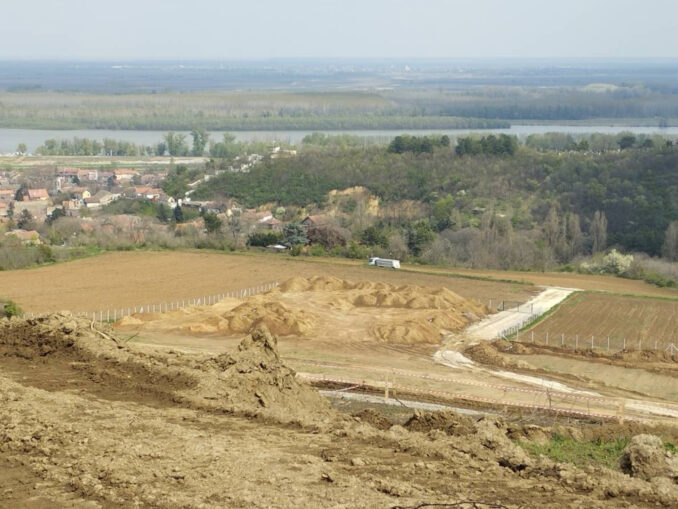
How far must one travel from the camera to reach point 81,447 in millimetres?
12625

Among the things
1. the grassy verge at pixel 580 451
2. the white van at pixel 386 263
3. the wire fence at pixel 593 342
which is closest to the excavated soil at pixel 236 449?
the grassy verge at pixel 580 451

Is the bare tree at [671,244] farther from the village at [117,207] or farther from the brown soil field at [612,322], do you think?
the village at [117,207]

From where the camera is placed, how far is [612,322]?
32969 mm

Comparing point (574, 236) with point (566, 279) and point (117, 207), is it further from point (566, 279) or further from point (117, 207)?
point (117, 207)

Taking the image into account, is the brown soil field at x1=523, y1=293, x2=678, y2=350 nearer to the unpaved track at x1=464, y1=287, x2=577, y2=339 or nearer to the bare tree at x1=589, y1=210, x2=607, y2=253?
the unpaved track at x1=464, y1=287, x2=577, y2=339

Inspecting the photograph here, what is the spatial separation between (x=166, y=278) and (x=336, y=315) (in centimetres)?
1090

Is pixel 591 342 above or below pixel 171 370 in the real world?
below

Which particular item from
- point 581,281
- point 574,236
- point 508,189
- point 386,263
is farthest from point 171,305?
point 508,189

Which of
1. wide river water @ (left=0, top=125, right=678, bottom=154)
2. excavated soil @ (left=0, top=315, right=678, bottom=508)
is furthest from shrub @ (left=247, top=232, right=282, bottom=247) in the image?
wide river water @ (left=0, top=125, right=678, bottom=154)

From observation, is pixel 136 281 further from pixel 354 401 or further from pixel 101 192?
pixel 101 192

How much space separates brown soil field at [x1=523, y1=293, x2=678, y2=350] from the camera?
3038 cm

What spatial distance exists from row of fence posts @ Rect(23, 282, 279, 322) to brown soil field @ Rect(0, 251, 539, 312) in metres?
0.62

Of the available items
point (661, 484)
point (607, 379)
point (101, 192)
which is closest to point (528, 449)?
point (661, 484)

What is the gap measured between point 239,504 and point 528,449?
5236 millimetres
